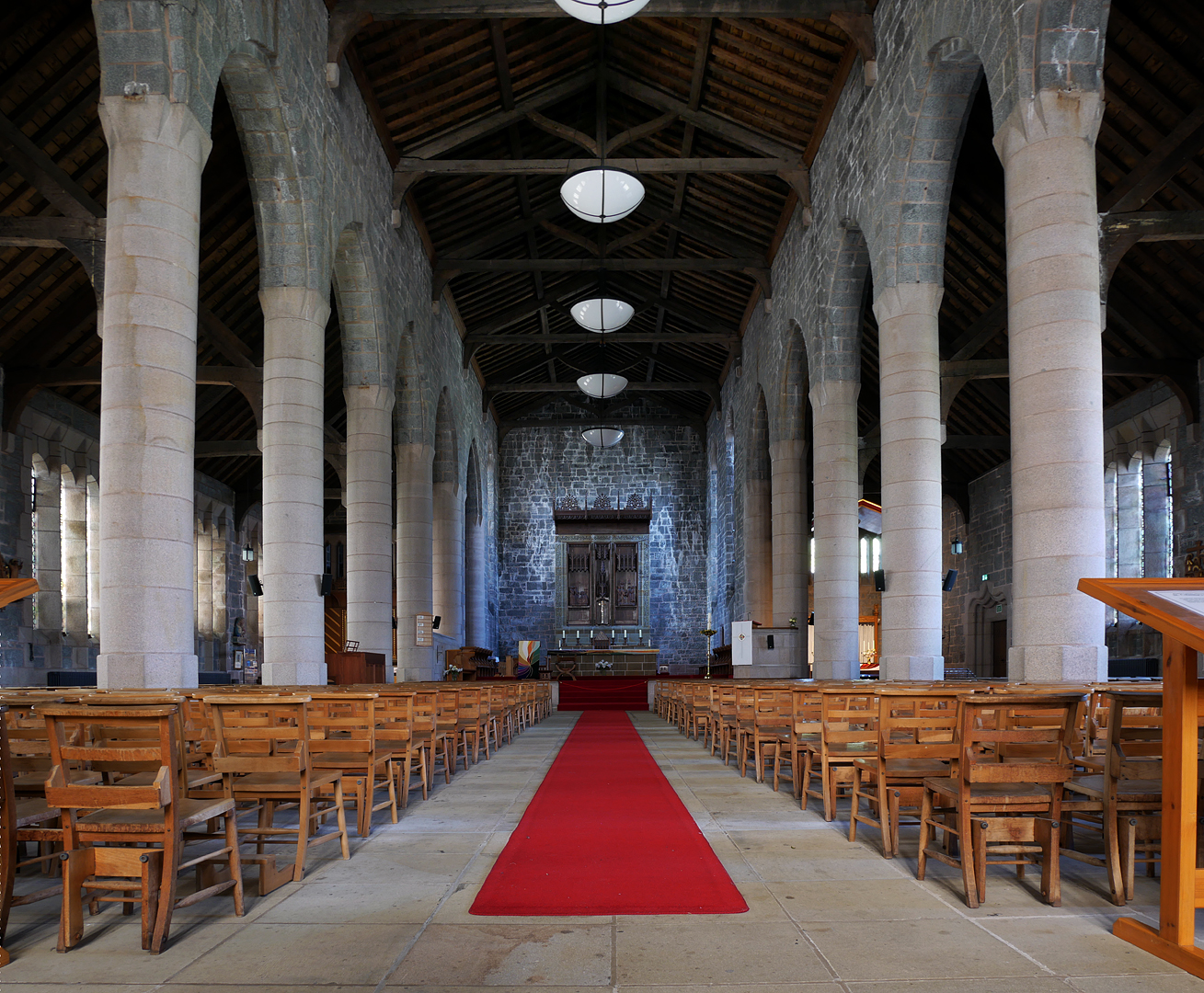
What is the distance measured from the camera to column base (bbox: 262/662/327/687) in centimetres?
1067

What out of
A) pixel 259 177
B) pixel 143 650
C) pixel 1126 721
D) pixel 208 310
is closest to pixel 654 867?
pixel 1126 721

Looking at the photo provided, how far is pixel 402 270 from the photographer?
16609 millimetres

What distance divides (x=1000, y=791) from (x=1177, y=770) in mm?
1245

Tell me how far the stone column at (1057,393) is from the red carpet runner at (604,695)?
12684 millimetres

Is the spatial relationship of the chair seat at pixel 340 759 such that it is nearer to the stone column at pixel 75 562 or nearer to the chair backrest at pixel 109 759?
the chair backrest at pixel 109 759

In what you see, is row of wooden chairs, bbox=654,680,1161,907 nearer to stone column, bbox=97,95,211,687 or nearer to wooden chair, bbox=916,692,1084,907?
wooden chair, bbox=916,692,1084,907

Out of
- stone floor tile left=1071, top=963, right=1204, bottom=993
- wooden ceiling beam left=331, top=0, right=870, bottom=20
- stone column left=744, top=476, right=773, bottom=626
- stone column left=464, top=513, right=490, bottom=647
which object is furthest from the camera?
stone column left=464, top=513, right=490, bottom=647

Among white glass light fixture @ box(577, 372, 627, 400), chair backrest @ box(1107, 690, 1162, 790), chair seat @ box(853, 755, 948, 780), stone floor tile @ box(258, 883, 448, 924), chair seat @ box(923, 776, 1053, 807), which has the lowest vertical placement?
stone floor tile @ box(258, 883, 448, 924)

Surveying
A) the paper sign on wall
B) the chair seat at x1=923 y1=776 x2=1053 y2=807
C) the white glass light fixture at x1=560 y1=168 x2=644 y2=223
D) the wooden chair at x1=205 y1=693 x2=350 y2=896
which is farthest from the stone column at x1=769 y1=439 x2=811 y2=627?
the wooden chair at x1=205 y1=693 x2=350 y2=896

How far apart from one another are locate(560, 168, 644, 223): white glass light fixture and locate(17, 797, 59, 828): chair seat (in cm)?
1181

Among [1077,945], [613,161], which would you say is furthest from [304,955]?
[613,161]

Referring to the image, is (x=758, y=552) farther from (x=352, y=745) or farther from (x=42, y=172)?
(x=352, y=745)

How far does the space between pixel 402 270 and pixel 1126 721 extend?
1409cm

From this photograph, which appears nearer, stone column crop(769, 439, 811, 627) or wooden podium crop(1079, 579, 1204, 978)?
wooden podium crop(1079, 579, 1204, 978)
